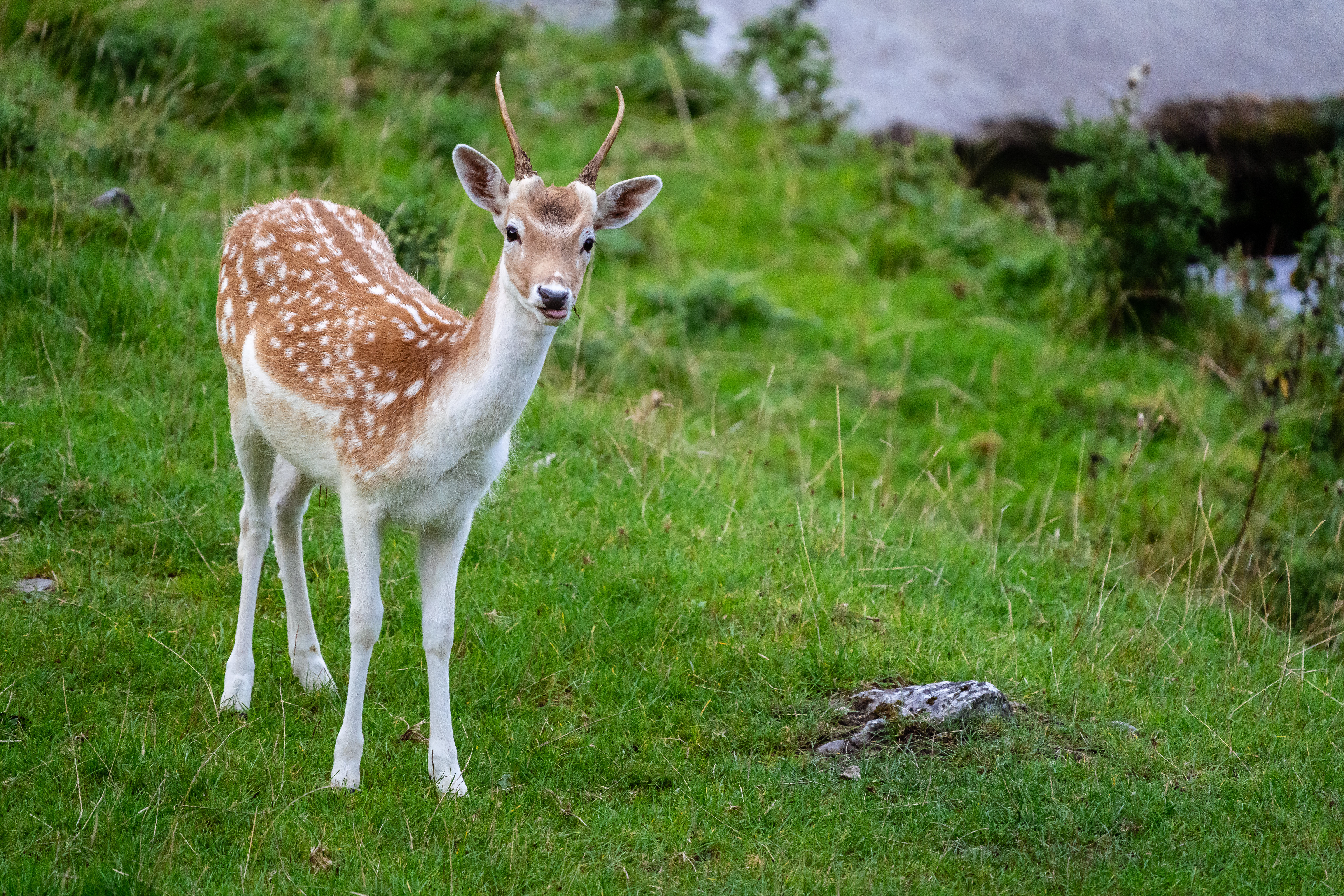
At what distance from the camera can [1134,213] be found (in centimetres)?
1098

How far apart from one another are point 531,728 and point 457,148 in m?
2.33

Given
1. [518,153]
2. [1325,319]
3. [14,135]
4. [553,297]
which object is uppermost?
[518,153]

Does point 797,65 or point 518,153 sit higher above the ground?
point 518,153

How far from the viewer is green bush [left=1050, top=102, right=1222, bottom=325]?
429 inches

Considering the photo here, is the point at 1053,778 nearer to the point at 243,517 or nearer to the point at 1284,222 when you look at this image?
the point at 243,517

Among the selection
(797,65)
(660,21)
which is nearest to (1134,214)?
(797,65)

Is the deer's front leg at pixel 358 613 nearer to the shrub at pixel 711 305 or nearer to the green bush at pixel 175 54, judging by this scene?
the shrub at pixel 711 305

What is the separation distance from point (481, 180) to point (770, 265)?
22.1ft

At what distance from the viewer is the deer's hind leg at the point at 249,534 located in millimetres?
5566

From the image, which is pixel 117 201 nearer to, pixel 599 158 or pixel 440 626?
pixel 440 626

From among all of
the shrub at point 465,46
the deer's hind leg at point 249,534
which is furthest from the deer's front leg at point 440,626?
the shrub at point 465,46

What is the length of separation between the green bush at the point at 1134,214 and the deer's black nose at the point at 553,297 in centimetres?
732

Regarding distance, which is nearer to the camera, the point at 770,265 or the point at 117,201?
the point at 117,201

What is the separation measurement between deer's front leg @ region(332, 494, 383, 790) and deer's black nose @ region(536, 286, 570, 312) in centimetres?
114
